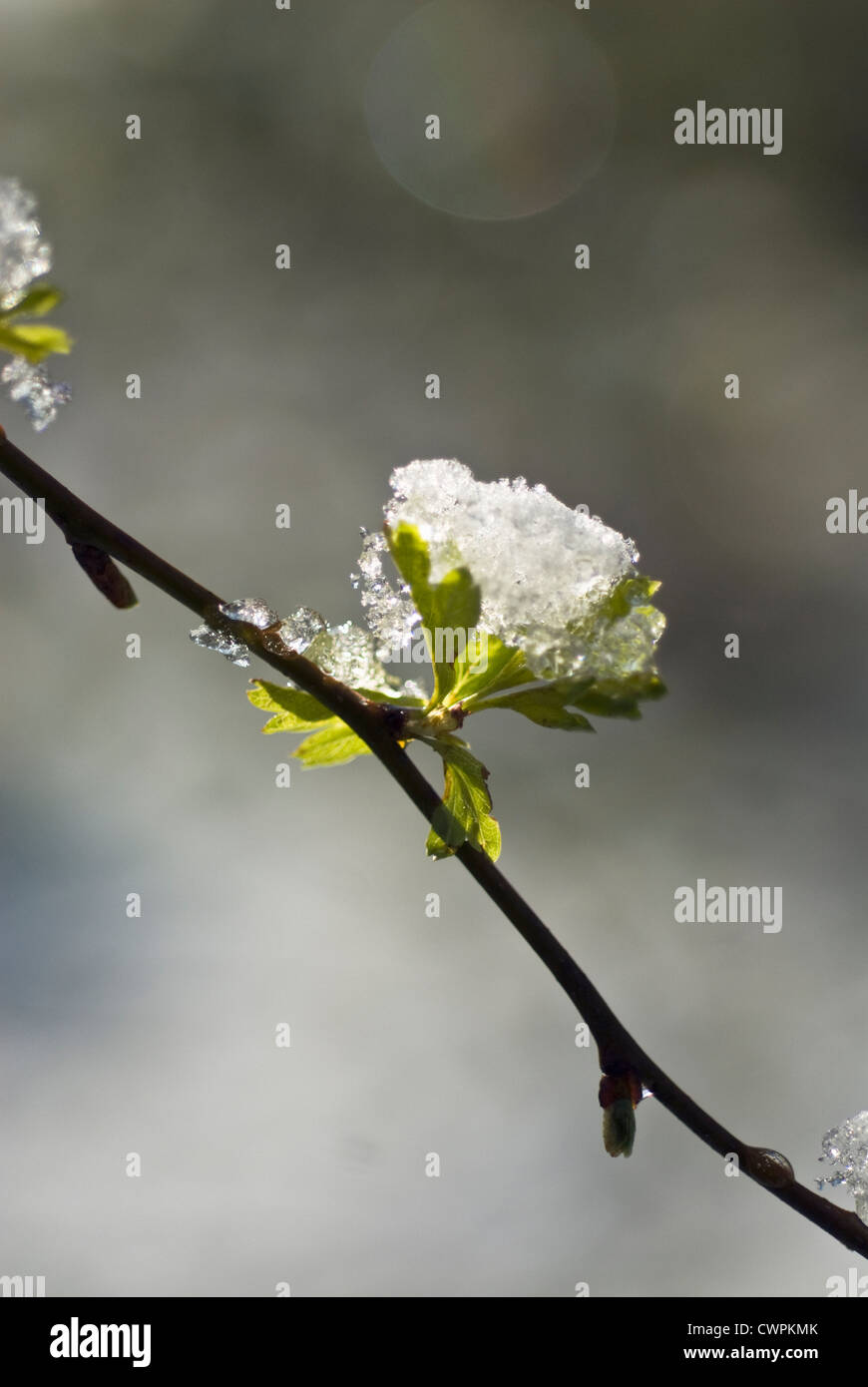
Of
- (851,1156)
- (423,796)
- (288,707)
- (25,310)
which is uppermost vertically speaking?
(25,310)

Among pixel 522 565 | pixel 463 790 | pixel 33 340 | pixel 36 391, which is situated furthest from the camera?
pixel 463 790

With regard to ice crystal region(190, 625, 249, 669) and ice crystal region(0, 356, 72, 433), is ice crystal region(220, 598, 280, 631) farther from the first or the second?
ice crystal region(0, 356, 72, 433)

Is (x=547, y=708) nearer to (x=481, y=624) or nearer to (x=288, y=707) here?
(x=481, y=624)

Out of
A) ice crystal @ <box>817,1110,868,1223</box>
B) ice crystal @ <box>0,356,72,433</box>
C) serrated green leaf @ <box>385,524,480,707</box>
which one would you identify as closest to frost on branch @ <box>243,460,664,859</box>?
serrated green leaf @ <box>385,524,480,707</box>

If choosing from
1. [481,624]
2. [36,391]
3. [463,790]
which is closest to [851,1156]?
[463,790]

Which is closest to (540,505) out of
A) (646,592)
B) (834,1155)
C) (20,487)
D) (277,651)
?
(646,592)

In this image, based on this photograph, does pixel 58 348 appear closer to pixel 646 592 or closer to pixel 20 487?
pixel 20 487
